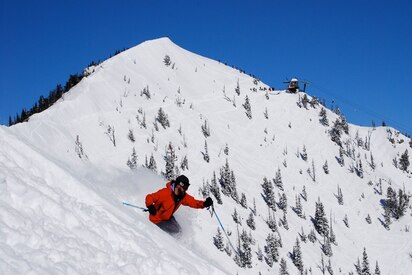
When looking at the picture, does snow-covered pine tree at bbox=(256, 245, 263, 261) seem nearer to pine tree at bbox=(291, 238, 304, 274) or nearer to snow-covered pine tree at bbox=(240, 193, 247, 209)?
pine tree at bbox=(291, 238, 304, 274)

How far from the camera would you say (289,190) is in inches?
852

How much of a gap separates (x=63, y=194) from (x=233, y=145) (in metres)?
18.3

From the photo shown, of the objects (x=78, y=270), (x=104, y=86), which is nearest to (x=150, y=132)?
(x=104, y=86)

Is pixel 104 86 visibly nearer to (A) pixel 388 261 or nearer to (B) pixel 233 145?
(B) pixel 233 145

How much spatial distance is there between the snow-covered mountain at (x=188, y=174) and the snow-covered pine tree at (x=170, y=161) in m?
0.24

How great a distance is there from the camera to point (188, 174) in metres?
18.5

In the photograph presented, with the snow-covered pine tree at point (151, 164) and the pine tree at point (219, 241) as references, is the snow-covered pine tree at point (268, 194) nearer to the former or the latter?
the pine tree at point (219, 241)

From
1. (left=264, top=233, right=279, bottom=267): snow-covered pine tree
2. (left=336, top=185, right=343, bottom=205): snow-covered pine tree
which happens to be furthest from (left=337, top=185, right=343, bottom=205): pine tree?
(left=264, top=233, right=279, bottom=267): snow-covered pine tree

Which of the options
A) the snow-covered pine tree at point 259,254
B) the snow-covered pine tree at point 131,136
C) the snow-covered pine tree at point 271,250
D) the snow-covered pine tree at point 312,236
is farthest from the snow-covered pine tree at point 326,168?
the snow-covered pine tree at point 131,136

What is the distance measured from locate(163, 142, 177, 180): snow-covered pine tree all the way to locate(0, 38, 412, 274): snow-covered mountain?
24cm

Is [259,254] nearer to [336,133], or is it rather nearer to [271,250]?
[271,250]

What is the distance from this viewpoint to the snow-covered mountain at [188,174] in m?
4.54

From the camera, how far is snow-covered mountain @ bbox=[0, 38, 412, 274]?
4543 millimetres

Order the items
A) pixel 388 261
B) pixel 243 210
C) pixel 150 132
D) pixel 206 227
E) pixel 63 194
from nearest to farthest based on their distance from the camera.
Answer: pixel 63 194, pixel 206 227, pixel 243 210, pixel 388 261, pixel 150 132
